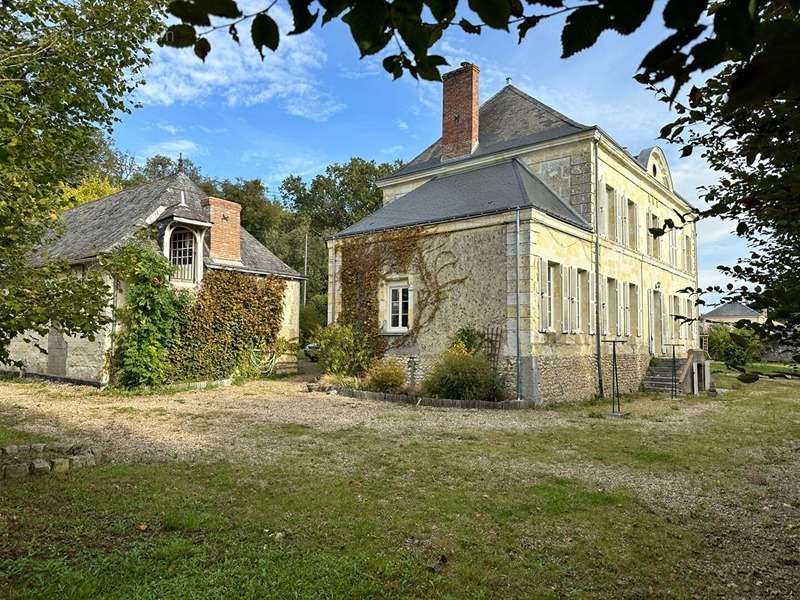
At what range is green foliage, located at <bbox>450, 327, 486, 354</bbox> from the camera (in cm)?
1227

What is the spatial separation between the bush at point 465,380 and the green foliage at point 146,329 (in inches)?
249

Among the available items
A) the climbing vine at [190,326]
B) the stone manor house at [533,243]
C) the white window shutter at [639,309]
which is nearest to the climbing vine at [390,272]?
the stone manor house at [533,243]

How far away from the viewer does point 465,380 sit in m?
11.2

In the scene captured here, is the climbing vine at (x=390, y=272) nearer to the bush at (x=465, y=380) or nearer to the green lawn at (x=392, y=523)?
the bush at (x=465, y=380)

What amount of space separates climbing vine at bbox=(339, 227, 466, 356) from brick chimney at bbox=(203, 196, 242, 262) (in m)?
3.14

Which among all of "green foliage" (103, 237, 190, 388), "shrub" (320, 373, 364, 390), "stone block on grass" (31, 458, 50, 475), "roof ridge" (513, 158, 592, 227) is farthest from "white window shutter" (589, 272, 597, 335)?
"stone block on grass" (31, 458, 50, 475)

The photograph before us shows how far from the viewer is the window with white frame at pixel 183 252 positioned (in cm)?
1378

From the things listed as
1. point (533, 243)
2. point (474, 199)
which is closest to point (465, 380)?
point (533, 243)

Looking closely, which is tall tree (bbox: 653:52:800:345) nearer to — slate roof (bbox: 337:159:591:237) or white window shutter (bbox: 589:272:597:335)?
slate roof (bbox: 337:159:591:237)

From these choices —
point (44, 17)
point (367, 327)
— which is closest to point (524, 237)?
point (367, 327)

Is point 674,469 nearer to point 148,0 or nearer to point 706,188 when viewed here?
point 706,188

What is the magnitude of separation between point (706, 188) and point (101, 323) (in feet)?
15.4

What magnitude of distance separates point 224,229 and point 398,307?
5.46 metres

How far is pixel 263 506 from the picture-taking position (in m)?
4.35
